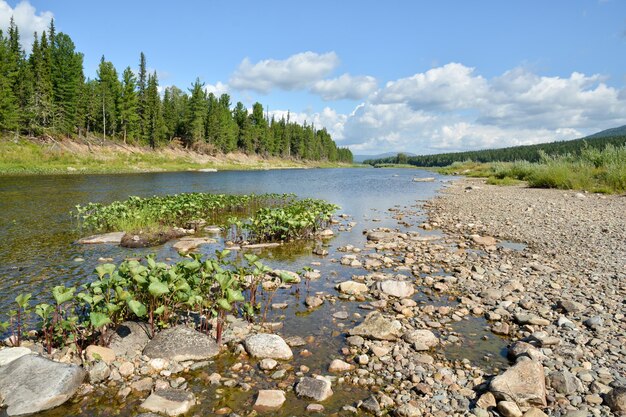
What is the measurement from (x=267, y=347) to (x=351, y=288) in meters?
3.55

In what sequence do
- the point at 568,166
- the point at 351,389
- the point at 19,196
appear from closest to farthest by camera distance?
the point at 351,389 < the point at 19,196 < the point at 568,166

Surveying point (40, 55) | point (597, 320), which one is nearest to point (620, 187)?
point (597, 320)

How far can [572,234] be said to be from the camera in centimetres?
1470

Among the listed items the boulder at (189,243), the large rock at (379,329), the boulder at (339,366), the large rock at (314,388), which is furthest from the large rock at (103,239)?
the large rock at (314,388)

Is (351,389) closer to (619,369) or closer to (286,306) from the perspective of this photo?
(286,306)

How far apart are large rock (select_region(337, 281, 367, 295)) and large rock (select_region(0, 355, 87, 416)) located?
572 centimetres

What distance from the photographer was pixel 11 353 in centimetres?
566

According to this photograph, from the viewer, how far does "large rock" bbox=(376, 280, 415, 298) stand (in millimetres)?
9070

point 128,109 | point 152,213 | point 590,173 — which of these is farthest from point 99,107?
point 590,173

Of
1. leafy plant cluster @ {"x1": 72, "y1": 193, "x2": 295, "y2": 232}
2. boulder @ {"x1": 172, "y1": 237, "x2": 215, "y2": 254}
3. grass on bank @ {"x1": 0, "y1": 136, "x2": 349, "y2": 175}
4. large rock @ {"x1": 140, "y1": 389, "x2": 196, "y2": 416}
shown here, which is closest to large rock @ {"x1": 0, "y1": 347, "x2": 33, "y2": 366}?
large rock @ {"x1": 140, "y1": 389, "x2": 196, "y2": 416}

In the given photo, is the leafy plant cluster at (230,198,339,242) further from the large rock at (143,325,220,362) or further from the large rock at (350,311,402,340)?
the large rock at (143,325,220,362)

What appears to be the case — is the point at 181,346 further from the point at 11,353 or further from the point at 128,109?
the point at 128,109

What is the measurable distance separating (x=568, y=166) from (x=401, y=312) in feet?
118

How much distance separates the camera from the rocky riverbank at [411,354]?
505 cm
